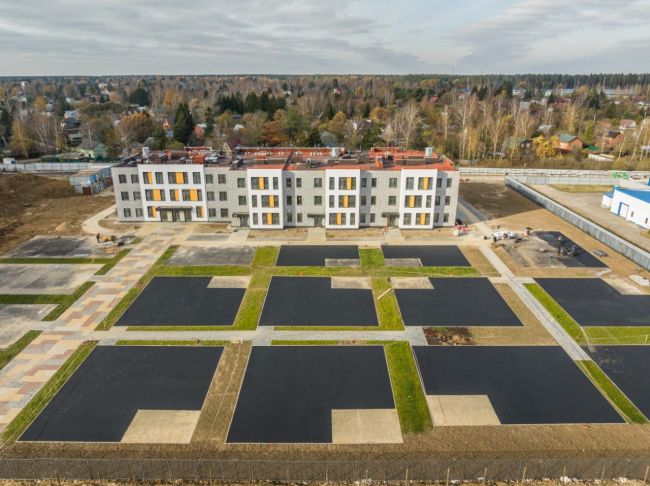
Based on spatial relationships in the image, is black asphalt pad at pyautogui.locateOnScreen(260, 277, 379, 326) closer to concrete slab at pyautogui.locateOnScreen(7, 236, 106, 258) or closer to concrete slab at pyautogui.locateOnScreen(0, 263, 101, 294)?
concrete slab at pyautogui.locateOnScreen(0, 263, 101, 294)

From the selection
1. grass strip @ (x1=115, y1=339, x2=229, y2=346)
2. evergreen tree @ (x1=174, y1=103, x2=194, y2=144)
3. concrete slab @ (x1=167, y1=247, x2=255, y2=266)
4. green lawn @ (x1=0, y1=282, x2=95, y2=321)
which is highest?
evergreen tree @ (x1=174, y1=103, x2=194, y2=144)

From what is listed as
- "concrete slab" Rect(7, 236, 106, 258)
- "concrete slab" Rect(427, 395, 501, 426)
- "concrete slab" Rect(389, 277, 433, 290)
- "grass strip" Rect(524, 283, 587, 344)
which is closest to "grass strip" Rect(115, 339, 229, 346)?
"concrete slab" Rect(427, 395, 501, 426)

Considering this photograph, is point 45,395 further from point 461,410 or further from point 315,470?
point 461,410

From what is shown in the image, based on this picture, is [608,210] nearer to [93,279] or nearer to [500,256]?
[500,256]

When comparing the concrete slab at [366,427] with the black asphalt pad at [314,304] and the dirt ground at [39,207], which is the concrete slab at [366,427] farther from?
the dirt ground at [39,207]

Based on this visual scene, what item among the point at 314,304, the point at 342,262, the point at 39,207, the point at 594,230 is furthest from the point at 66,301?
the point at 594,230

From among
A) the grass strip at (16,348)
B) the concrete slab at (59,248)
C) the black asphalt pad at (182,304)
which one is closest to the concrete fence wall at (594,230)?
the black asphalt pad at (182,304)
